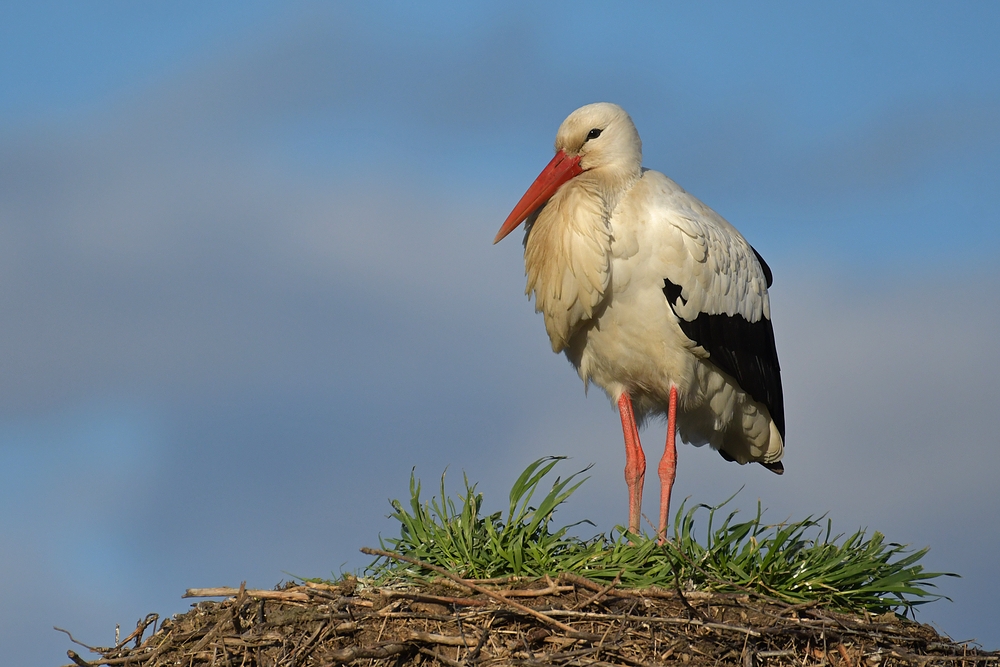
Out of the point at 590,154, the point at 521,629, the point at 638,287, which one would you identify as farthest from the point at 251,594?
the point at 590,154

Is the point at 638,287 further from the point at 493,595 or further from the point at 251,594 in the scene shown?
the point at 251,594

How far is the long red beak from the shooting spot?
21.6 feet

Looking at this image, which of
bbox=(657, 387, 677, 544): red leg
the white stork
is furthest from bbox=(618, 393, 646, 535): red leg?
bbox=(657, 387, 677, 544): red leg

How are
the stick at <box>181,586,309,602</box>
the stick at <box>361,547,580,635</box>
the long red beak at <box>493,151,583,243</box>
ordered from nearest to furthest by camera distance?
the stick at <box>361,547,580,635</box> < the stick at <box>181,586,309,602</box> < the long red beak at <box>493,151,583,243</box>

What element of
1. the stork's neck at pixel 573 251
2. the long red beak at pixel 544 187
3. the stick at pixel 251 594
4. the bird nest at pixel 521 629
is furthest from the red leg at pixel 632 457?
the stick at pixel 251 594

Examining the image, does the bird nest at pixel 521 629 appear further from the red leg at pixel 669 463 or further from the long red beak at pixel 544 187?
the long red beak at pixel 544 187

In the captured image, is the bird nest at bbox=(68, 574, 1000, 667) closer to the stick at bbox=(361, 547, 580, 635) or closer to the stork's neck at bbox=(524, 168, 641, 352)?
the stick at bbox=(361, 547, 580, 635)

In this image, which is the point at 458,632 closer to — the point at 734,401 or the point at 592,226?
the point at 592,226

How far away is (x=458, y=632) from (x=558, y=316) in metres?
2.24

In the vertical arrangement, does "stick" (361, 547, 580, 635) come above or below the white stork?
below

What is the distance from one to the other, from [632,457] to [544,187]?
162 centimetres

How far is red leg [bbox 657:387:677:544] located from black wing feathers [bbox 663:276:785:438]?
355 millimetres

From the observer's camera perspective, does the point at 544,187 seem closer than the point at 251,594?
No

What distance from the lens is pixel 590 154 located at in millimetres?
6531
